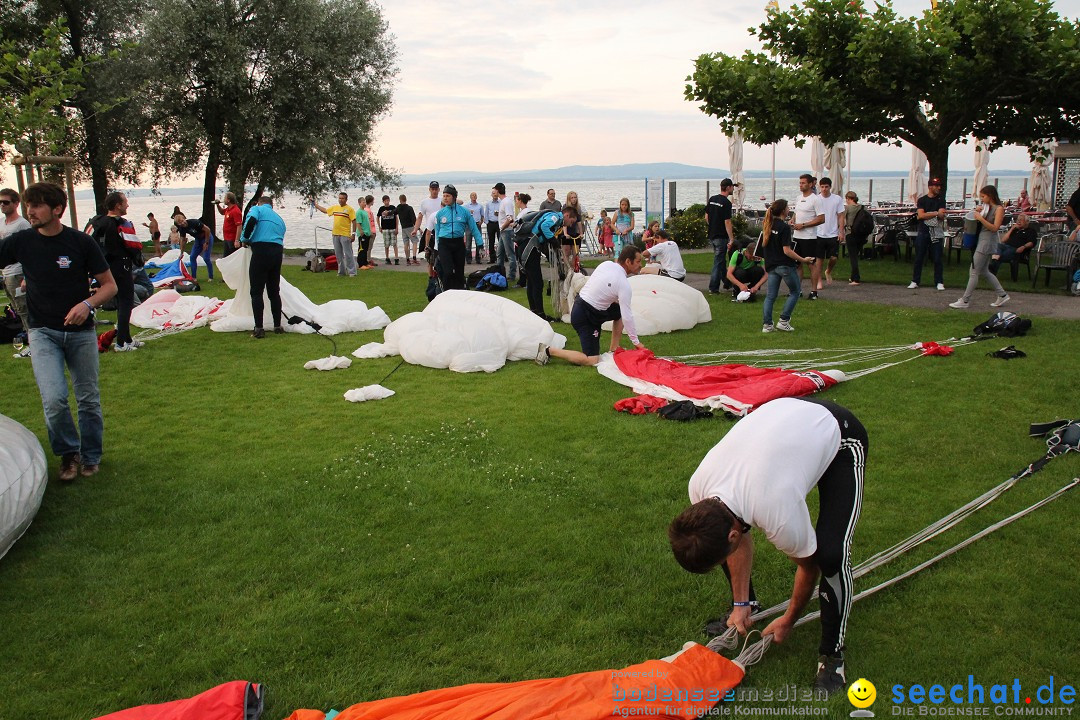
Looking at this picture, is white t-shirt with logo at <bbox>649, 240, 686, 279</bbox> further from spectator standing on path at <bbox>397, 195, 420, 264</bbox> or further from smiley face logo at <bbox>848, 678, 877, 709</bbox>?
smiley face logo at <bbox>848, 678, 877, 709</bbox>

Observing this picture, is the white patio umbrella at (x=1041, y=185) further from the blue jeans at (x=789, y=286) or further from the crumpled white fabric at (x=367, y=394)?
the crumpled white fabric at (x=367, y=394)

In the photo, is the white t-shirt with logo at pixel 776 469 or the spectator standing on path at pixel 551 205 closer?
the white t-shirt with logo at pixel 776 469

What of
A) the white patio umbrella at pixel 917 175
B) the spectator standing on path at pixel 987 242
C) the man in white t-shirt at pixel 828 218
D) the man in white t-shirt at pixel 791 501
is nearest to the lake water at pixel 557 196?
the white patio umbrella at pixel 917 175

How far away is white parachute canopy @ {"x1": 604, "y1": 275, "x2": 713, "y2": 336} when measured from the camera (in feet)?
34.3

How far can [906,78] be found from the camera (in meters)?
13.8

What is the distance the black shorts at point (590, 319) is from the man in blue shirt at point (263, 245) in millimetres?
4073

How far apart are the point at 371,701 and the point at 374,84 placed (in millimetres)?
22701

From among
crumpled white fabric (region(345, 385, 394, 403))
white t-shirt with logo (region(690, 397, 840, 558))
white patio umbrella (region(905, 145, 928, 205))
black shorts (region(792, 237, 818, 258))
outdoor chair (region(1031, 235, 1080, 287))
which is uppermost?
white patio umbrella (region(905, 145, 928, 205))

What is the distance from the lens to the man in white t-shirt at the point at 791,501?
2803 mm

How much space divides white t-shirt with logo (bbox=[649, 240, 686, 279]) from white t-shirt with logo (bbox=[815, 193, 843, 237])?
2323mm

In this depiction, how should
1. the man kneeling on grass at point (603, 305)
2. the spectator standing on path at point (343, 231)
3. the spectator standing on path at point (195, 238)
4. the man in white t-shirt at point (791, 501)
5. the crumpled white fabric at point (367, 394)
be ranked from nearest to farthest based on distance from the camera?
the man in white t-shirt at point (791, 501) < the crumpled white fabric at point (367, 394) < the man kneeling on grass at point (603, 305) < the spectator standing on path at point (195, 238) < the spectator standing on path at point (343, 231)

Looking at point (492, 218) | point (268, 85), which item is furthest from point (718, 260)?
point (268, 85)

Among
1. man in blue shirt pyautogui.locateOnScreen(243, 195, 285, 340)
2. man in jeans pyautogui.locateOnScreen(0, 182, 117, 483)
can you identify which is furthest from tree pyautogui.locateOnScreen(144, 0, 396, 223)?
man in jeans pyautogui.locateOnScreen(0, 182, 117, 483)

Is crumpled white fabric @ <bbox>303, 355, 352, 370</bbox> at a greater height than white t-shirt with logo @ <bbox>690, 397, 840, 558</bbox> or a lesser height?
lesser
